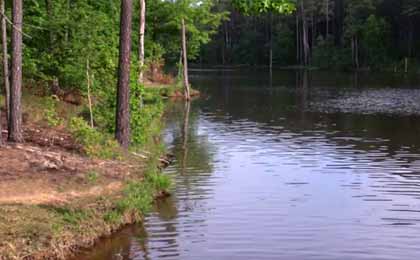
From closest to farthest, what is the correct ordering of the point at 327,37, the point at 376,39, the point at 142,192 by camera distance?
the point at 142,192, the point at 376,39, the point at 327,37

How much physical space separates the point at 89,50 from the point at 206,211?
8137 mm

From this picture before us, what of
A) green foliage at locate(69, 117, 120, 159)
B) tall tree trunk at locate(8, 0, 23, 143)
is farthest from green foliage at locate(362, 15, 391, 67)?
tall tree trunk at locate(8, 0, 23, 143)

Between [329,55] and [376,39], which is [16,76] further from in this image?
[329,55]

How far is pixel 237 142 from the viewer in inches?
920

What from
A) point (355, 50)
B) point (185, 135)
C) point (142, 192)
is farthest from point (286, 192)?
point (355, 50)

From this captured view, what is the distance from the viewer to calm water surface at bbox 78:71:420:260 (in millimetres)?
11156

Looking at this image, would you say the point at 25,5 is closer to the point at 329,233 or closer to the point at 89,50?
the point at 89,50

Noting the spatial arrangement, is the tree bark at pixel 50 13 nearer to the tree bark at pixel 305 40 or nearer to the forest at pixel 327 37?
the forest at pixel 327 37

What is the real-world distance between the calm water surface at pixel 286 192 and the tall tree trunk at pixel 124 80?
6.14 feet

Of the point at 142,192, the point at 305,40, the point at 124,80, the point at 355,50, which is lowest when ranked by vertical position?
the point at 142,192

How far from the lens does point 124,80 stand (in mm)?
16844

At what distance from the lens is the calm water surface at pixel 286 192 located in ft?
36.6

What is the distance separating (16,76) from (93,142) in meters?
2.34

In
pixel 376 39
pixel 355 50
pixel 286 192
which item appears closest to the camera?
pixel 286 192
